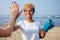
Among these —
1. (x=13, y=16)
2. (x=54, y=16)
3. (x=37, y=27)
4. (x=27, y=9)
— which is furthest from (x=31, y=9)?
(x=54, y=16)

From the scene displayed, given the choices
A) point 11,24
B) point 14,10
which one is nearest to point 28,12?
point 14,10

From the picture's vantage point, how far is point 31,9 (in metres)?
2.55

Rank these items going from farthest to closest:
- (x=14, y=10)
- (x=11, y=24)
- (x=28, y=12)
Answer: (x=28, y=12)
(x=14, y=10)
(x=11, y=24)

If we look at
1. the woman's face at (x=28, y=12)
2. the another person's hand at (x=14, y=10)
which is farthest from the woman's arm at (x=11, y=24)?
the woman's face at (x=28, y=12)

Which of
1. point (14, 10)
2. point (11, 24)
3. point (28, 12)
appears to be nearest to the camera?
point (11, 24)

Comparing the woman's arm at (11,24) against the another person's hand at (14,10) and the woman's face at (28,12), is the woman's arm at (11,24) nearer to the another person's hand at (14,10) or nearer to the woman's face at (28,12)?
the another person's hand at (14,10)

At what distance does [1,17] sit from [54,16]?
16.1ft

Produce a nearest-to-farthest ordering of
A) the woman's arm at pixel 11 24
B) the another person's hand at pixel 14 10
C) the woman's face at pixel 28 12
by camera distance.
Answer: the woman's arm at pixel 11 24
the another person's hand at pixel 14 10
the woman's face at pixel 28 12

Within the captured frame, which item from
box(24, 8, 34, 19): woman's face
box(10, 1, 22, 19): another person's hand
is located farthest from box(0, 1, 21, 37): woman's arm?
box(24, 8, 34, 19): woman's face

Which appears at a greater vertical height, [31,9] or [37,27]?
[31,9]

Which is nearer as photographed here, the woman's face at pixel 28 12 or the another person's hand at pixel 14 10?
the another person's hand at pixel 14 10

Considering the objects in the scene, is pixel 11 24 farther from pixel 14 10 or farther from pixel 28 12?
pixel 28 12

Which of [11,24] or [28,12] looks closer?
[11,24]

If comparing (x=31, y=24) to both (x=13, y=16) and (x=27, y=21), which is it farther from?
(x=13, y=16)
